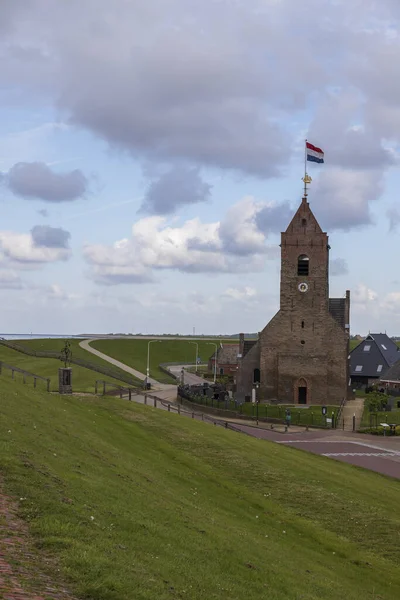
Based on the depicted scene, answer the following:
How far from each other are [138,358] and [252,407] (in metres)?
80.6

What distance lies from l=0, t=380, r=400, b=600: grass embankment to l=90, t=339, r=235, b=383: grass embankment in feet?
287

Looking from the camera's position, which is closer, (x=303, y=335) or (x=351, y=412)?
(x=351, y=412)

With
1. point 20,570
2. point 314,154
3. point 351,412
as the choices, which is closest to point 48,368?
point 351,412

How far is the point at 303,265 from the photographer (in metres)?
76.3

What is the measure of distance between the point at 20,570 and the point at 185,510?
895cm

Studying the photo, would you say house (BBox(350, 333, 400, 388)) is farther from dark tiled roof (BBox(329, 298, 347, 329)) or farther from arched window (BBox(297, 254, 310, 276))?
arched window (BBox(297, 254, 310, 276))

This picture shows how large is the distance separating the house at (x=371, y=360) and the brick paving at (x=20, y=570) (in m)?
87.1

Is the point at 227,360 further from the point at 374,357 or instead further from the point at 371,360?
the point at 374,357

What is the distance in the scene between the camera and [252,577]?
14391 millimetres

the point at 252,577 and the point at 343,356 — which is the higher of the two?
the point at 343,356

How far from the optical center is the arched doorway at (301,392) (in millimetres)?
74812

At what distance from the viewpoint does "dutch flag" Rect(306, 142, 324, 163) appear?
70688mm

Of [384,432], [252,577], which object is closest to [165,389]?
[384,432]

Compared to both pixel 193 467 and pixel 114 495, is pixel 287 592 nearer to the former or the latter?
pixel 114 495
